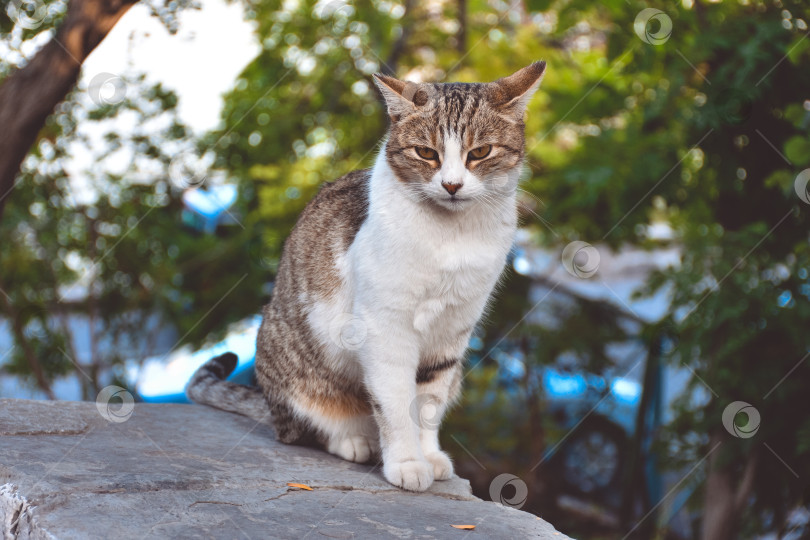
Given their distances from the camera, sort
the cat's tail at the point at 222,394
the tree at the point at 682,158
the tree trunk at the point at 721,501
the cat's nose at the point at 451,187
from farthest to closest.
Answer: the tree trunk at the point at 721,501 < the tree at the point at 682,158 < the cat's tail at the point at 222,394 < the cat's nose at the point at 451,187

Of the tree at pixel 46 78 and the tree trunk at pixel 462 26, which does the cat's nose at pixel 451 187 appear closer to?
the tree at pixel 46 78

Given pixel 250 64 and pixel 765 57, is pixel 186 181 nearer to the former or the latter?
pixel 250 64

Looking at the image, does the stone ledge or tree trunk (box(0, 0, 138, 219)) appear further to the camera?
tree trunk (box(0, 0, 138, 219))

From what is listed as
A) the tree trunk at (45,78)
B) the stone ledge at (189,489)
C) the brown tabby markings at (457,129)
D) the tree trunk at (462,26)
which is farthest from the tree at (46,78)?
the tree trunk at (462,26)

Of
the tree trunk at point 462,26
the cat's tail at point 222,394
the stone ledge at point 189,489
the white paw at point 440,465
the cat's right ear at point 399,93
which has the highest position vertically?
the tree trunk at point 462,26

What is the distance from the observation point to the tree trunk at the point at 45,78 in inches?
127

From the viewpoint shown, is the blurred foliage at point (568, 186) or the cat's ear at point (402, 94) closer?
the cat's ear at point (402, 94)

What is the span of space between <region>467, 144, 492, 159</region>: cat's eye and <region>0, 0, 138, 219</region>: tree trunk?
1.69 meters

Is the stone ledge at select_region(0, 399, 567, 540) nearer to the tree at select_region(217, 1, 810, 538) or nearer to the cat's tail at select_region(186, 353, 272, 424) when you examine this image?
the cat's tail at select_region(186, 353, 272, 424)

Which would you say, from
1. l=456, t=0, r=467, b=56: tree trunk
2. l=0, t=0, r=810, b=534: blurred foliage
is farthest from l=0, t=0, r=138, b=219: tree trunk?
l=456, t=0, r=467, b=56: tree trunk

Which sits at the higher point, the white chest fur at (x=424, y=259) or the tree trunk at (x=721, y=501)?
the white chest fur at (x=424, y=259)

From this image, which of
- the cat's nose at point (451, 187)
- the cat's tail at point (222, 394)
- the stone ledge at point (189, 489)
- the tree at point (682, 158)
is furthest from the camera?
the tree at point (682, 158)

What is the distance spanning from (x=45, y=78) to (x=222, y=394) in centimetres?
151

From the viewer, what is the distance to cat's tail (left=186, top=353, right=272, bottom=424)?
339cm
